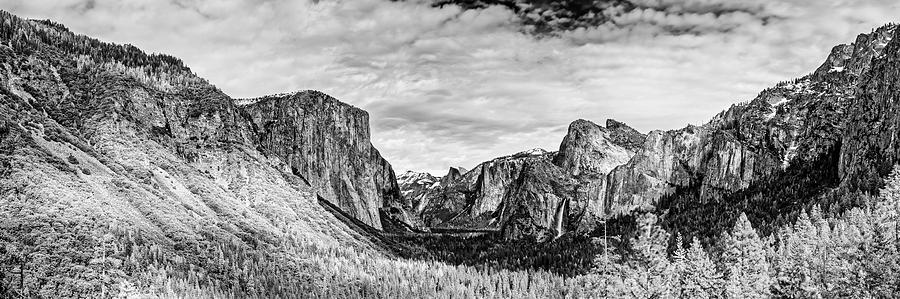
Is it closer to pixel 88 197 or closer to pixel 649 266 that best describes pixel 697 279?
pixel 649 266

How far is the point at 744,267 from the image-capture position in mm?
58562

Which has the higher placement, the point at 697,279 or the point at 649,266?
the point at 649,266

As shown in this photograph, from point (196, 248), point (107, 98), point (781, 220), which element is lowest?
point (196, 248)

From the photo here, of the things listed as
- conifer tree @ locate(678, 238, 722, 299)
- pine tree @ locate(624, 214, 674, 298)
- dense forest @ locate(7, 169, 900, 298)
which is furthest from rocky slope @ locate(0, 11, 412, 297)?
pine tree @ locate(624, 214, 674, 298)

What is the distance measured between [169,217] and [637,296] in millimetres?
144577

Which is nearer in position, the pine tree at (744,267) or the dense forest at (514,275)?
the dense forest at (514,275)

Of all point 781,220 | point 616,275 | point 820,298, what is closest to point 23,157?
point 616,275

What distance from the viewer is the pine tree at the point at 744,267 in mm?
53250

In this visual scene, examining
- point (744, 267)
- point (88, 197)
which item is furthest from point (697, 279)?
point (88, 197)

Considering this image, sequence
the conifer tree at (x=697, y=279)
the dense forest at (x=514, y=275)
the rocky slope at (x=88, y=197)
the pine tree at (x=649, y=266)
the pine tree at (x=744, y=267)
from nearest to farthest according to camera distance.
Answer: the pine tree at (x=649, y=266) < the dense forest at (x=514, y=275) < the conifer tree at (x=697, y=279) < the pine tree at (x=744, y=267) < the rocky slope at (x=88, y=197)

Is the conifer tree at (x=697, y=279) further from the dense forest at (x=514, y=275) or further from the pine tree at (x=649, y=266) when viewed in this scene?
the pine tree at (x=649, y=266)

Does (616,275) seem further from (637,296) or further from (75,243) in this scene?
(75,243)

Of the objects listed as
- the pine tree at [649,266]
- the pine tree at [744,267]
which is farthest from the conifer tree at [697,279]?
the pine tree at [649,266]

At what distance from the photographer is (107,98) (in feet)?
641
